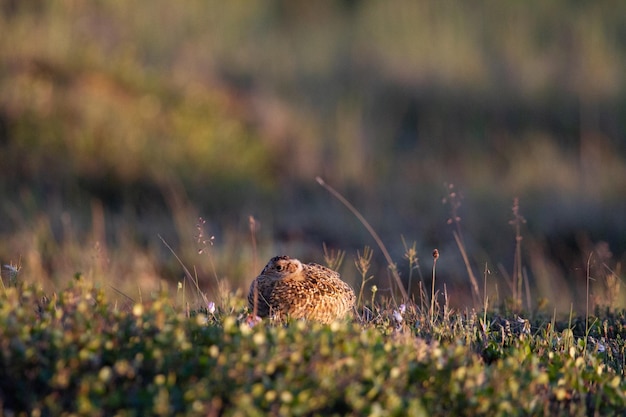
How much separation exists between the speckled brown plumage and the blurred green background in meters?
3.72

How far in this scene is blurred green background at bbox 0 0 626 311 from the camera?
1176cm

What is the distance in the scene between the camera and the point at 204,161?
14.3m

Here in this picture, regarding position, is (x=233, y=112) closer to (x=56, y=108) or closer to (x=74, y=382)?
(x=56, y=108)

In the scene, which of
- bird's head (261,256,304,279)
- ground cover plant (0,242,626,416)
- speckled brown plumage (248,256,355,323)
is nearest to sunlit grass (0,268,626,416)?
ground cover plant (0,242,626,416)

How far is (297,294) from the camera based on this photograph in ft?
17.4

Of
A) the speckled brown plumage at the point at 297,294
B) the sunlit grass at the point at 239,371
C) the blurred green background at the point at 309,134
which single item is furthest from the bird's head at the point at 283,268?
the blurred green background at the point at 309,134

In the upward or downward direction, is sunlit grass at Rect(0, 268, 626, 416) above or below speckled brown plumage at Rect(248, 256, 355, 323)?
above

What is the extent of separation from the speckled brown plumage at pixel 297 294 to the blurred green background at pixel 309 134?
372 centimetres

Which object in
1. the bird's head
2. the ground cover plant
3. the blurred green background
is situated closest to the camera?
the ground cover plant

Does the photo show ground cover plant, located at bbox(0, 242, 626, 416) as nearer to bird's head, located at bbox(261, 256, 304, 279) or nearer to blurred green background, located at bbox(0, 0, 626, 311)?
bird's head, located at bbox(261, 256, 304, 279)

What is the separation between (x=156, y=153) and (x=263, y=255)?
12.7 feet

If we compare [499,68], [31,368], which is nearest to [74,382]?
[31,368]

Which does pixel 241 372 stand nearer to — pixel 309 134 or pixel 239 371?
pixel 239 371

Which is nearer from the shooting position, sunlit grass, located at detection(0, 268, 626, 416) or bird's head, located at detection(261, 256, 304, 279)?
sunlit grass, located at detection(0, 268, 626, 416)
